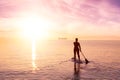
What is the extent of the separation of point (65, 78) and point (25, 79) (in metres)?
3.36

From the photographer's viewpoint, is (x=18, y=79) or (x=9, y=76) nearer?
(x=18, y=79)

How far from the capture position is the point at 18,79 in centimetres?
1841

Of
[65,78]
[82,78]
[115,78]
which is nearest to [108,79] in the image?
[115,78]

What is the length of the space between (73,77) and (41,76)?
2.84 meters

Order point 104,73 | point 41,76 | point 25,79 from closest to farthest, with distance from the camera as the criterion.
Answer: point 25,79, point 41,76, point 104,73

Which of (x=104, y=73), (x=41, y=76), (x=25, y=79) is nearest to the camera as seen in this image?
(x=25, y=79)

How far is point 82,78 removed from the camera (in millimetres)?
18844

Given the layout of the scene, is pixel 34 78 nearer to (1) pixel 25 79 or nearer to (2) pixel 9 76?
(1) pixel 25 79

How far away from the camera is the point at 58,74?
813 inches

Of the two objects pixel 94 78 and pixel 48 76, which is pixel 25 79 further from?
pixel 94 78

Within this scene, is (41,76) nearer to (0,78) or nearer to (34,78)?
(34,78)

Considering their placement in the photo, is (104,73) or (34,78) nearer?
(34,78)

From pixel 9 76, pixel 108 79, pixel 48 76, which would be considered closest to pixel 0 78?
pixel 9 76

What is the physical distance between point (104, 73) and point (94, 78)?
2.59 meters
